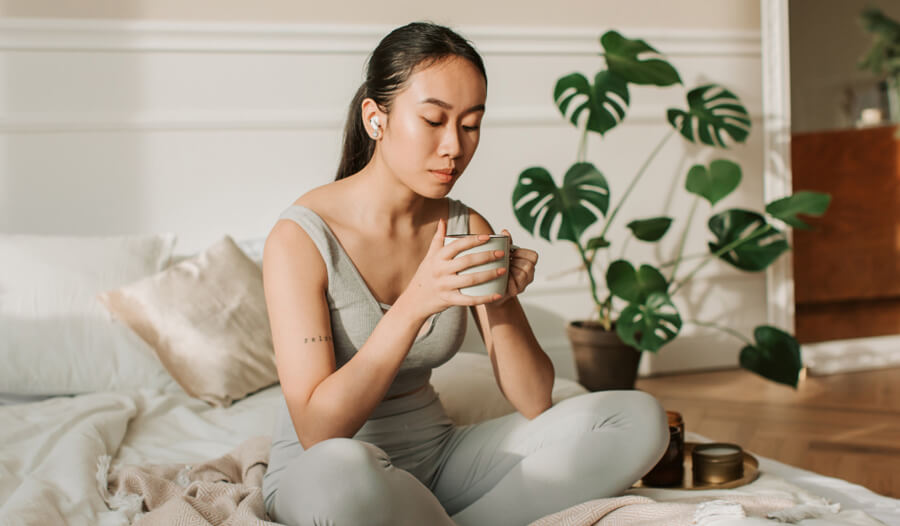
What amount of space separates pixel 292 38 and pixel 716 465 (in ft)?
6.55

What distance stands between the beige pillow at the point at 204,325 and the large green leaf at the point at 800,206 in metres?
1.74

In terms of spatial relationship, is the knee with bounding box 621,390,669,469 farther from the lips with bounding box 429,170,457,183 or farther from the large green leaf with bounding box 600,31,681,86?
the large green leaf with bounding box 600,31,681,86

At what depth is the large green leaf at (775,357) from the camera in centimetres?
278

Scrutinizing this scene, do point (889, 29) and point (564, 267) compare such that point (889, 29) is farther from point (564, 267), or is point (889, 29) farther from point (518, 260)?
point (518, 260)

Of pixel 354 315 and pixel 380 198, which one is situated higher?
pixel 380 198

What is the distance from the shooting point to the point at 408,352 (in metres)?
1.22

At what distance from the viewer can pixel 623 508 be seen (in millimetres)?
1189

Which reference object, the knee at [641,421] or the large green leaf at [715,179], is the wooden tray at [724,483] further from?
the large green leaf at [715,179]

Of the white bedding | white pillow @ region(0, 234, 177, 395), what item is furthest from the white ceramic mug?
white pillow @ region(0, 234, 177, 395)

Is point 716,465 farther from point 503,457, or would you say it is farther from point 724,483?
point 503,457

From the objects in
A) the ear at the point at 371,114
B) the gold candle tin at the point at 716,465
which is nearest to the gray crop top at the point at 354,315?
the ear at the point at 371,114

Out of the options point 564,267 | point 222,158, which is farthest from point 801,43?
point 222,158

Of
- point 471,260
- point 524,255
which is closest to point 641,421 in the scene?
point 524,255

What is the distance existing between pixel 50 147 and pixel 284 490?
6.43 ft
